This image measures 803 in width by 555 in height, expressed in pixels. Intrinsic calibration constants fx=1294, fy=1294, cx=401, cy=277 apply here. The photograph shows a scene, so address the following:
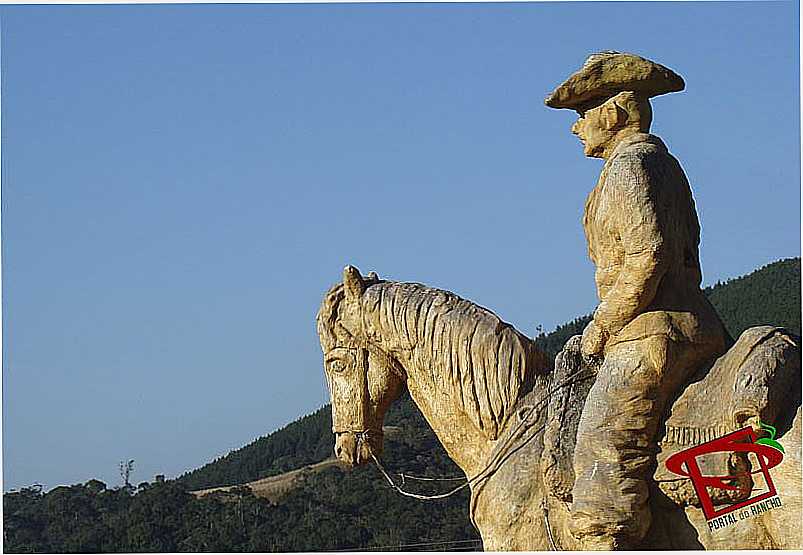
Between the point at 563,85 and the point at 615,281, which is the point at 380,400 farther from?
the point at 563,85

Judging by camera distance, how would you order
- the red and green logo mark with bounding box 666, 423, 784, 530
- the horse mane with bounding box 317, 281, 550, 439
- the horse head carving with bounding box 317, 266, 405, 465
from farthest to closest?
the horse head carving with bounding box 317, 266, 405, 465
the horse mane with bounding box 317, 281, 550, 439
the red and green logo mark with bounding box 666, 423, 784, 530

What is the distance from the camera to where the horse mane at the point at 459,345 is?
20.1ft

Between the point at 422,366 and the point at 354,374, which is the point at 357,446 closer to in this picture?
the point at 354,374

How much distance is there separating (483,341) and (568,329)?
15.7m

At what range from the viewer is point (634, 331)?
225 inches

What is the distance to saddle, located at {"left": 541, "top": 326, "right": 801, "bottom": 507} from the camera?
17.5ft

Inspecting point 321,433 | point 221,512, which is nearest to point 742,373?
point 221,512

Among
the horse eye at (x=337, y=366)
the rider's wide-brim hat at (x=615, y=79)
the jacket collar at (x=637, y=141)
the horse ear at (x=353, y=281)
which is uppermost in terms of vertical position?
the rider's wide-brim hat at (x=615, y=79)

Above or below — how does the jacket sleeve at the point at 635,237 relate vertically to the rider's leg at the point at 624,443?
above

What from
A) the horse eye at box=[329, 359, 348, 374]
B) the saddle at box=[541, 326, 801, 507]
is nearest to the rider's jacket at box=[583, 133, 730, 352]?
the saddle at box=[541, 326, 801, 507]

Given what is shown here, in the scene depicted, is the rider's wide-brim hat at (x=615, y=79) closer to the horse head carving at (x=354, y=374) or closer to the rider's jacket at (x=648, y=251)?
the rider's jacket at (x=648, y=251)

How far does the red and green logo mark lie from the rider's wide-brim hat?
175cm

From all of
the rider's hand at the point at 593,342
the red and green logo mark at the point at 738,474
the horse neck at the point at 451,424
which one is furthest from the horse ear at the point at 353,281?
the red and green logo mark at the point at 738,474

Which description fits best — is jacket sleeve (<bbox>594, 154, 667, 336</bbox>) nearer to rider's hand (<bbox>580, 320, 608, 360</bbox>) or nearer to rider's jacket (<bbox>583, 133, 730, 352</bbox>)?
rider's jacket (<bbox>583, 133, 730, 352</bbox>)
